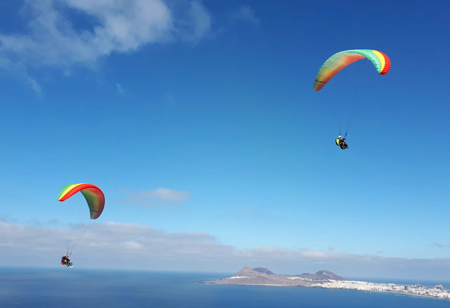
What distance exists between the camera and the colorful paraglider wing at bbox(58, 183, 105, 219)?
24706mm

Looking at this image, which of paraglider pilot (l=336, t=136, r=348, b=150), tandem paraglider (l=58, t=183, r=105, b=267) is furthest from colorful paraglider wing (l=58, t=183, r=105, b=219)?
paraglider pilot (l=336, t=136, r=348, b=150)

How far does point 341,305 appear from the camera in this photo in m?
140

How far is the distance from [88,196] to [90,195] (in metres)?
0.59

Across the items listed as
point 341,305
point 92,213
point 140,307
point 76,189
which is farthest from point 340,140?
point 341,305

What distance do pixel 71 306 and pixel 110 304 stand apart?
513 inches

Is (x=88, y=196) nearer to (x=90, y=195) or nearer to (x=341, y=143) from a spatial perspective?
(x=90, y=195)

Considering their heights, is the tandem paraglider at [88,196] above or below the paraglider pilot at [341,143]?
below

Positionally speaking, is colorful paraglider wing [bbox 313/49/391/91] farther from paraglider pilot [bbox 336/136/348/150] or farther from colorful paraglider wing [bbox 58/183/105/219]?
colorful paraglider wing [bbox 58/183/105/219]

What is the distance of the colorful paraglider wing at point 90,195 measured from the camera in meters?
24.7

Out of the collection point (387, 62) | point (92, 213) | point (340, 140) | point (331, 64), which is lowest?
point (92, 213)

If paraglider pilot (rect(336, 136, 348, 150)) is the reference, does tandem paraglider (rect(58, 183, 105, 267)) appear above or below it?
below

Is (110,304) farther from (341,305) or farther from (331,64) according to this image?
(331,64)

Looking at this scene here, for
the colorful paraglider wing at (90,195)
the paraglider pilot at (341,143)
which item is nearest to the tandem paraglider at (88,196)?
the colorful paraglider wing at (90,195)

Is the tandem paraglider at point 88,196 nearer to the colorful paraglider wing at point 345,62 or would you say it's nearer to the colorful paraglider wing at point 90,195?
the colorful paraglider wing at point 90,195
